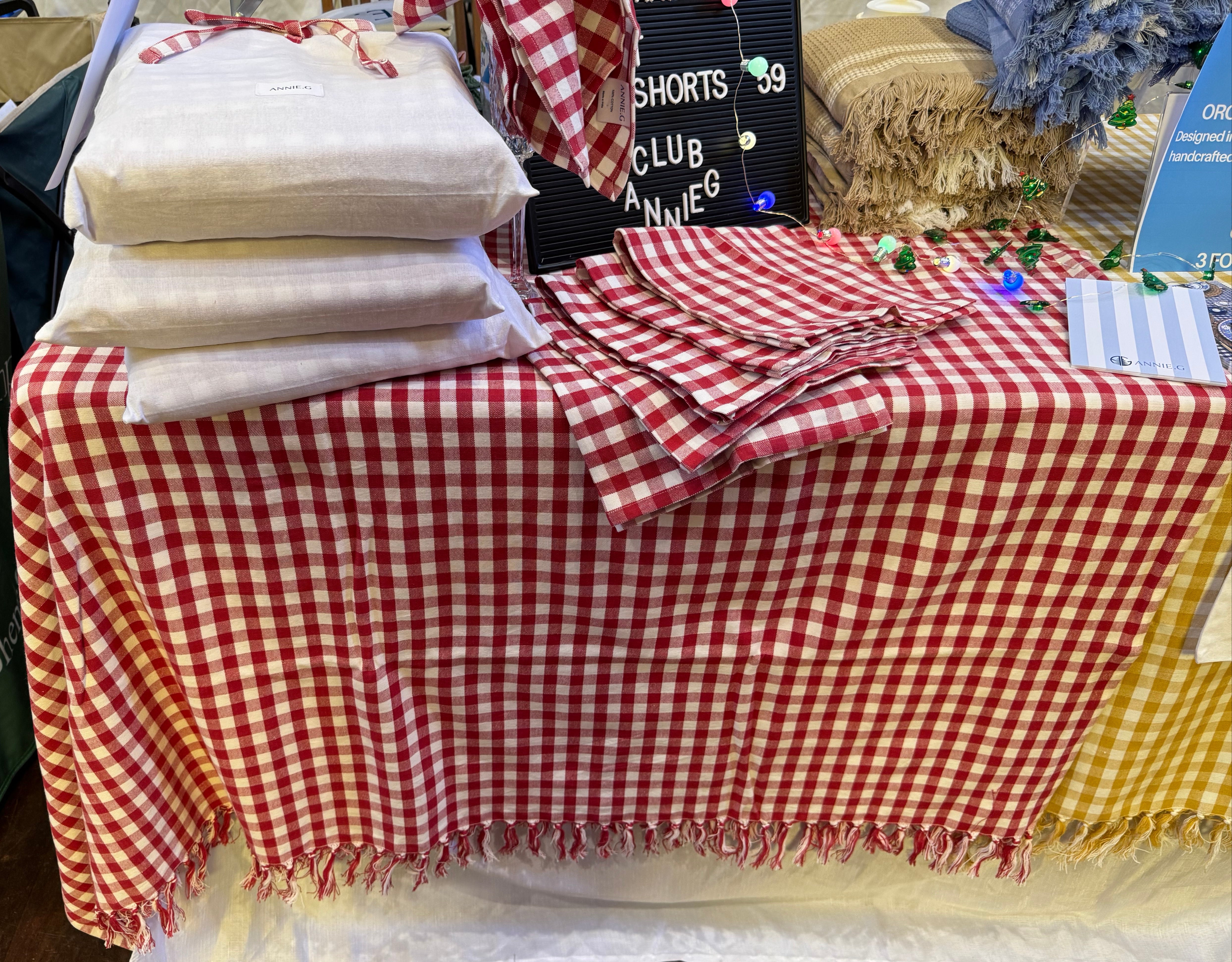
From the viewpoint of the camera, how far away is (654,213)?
1066 millimetres

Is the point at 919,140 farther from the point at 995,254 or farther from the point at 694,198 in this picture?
the point at 694,198

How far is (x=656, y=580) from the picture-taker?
906mm

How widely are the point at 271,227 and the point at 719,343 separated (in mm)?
385

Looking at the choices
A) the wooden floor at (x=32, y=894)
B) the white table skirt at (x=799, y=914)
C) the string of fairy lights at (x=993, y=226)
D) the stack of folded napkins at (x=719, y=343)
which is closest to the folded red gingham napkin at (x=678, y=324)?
the stack of folded napkins at (x=719, y=343)

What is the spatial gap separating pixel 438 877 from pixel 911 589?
668 mm

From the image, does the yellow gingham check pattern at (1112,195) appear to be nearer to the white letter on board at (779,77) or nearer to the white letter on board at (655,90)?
the white letter on board at (779,77)

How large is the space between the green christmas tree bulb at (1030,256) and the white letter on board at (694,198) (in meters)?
0.36

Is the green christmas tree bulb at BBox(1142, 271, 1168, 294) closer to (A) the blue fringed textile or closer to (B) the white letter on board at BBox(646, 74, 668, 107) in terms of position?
(A) the blue fringed textile

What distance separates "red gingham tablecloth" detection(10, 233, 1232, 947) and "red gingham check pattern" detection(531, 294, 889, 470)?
4cm

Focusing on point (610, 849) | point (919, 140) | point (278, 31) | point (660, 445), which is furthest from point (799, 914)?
point (278, 31)

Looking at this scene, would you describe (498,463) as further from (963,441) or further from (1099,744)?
(1099,744)

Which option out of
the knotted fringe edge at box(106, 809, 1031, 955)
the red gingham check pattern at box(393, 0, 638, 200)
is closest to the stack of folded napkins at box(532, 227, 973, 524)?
the red gingham check pattern at box(393, 0, 638, 200)

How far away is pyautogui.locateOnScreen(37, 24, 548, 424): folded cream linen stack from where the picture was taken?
2.26ft

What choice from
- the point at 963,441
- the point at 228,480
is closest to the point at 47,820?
the point at 228,480
